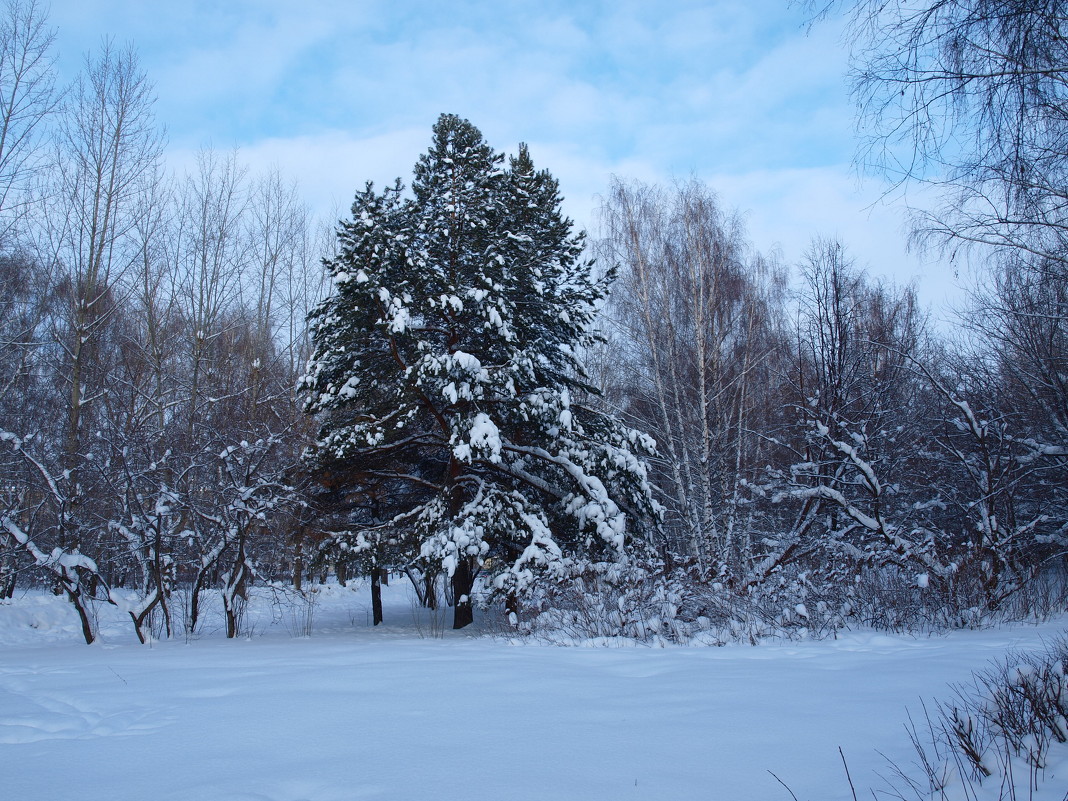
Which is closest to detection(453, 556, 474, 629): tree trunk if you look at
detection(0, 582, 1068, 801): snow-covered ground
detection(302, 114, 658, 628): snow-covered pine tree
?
detection(302, 114, 658, 628): snow-covered pine tree

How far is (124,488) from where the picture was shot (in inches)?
343

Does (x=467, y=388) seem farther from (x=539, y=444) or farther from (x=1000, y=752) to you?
(x=1000, y=752)

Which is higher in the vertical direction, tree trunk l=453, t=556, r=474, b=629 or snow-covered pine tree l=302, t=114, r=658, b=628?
snow-covered pine tree l=302, t=114, r=658, b=628

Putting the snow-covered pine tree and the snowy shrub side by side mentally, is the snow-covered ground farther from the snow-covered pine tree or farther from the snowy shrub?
the snow-covered pine tree

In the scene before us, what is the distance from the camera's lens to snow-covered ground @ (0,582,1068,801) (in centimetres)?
216

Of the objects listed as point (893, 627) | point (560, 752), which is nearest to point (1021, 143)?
point (893, 627)

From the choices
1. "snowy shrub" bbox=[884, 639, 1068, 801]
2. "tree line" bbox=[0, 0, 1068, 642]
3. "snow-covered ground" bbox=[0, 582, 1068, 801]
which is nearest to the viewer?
"snowy shrub" bbox=[884, 639, 1068, 801]

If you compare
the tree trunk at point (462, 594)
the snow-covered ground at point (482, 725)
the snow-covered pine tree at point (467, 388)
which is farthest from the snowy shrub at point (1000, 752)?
the tree trunk at point (462, 594)

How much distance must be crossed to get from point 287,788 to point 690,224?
14.9 metres

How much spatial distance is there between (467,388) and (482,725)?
675 cm

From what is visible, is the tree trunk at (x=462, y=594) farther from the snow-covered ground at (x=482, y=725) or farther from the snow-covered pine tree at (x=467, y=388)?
the snow-covered ground at (x=482, y=725)

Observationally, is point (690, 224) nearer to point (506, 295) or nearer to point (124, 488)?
point (506, 295)

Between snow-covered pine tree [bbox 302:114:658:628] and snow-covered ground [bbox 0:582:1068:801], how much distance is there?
4.24 meters

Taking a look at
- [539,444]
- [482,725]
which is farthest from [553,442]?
[482,725]
